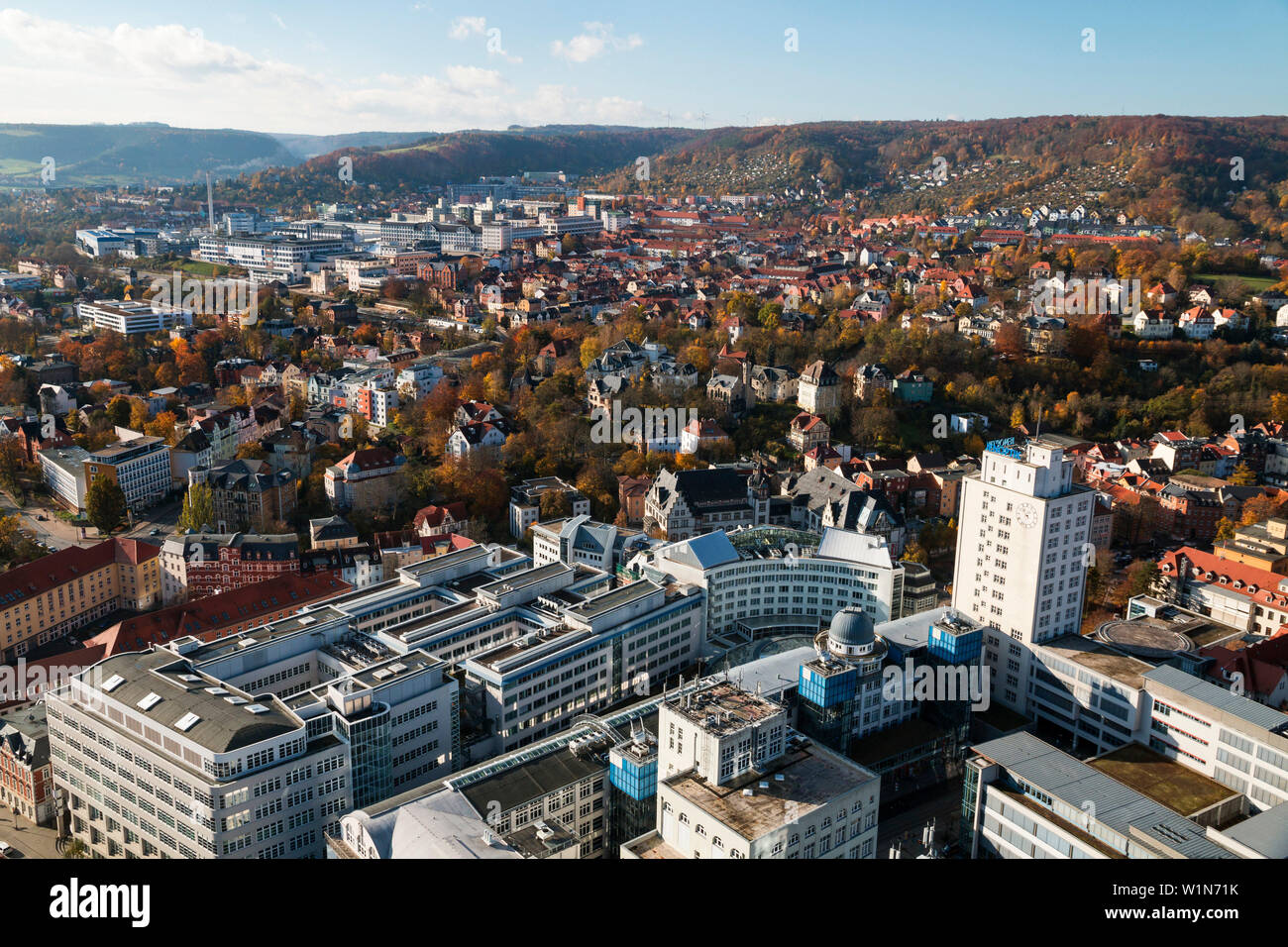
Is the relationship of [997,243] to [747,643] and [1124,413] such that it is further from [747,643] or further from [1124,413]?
[747,643]

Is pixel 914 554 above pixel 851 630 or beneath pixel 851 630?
A: beneath

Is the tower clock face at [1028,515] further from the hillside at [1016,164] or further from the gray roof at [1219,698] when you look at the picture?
the hillside at [1016,164]

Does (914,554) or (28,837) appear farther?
(914,554)

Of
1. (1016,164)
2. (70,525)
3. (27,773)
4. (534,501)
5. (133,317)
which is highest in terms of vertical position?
(1016,164)

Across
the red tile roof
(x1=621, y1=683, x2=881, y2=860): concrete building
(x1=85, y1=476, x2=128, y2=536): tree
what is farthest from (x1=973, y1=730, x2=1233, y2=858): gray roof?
(x1=85, y1=476, x2=128, y2=536): tree

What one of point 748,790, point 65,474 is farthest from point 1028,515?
point 65,474

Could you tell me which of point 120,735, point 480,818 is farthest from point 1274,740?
point 120,735

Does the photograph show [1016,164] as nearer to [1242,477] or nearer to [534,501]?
[1242,477]
